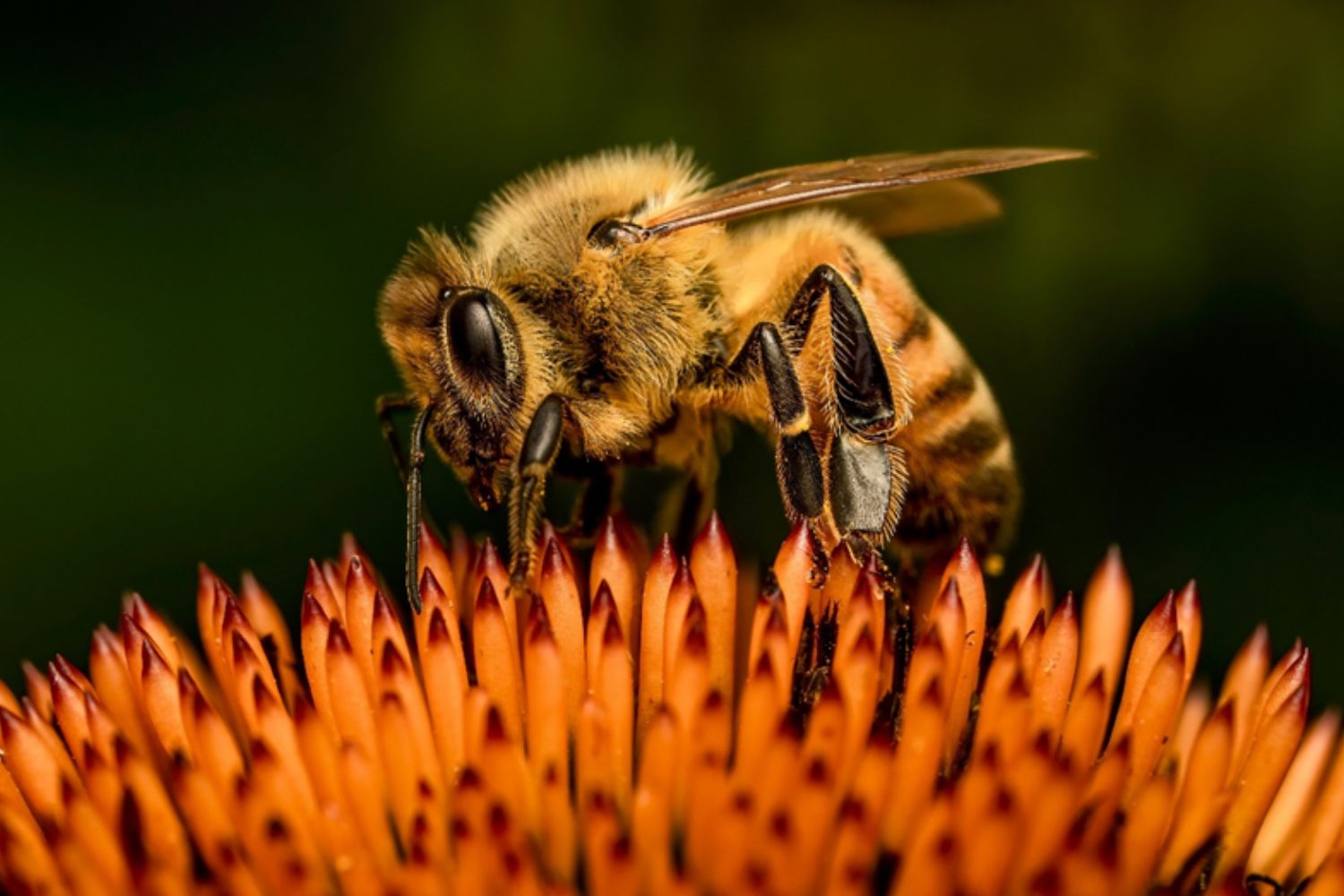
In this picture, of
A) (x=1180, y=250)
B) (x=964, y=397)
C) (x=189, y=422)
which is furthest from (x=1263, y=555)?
(x=189, y=422)

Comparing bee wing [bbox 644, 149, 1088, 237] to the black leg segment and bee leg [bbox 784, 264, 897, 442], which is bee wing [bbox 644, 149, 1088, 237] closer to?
bee leg [bbox 784, 264, 897, 442]

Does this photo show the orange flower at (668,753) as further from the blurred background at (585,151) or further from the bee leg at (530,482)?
the blurred background at (585,151)

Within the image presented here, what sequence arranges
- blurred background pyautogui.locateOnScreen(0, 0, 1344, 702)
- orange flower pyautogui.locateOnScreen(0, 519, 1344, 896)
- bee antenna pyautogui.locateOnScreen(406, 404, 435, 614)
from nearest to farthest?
orange flower pyautogui.locateOnScreen(0, 519, 1344, 896) → bee antenna pyautogui.locateOnScreen(406, 404, 435, 614) → blurred background pyautogui.locateOnScreen(0, 0, 1344, 702)

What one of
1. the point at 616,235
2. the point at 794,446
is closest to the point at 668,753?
the point at 794,446

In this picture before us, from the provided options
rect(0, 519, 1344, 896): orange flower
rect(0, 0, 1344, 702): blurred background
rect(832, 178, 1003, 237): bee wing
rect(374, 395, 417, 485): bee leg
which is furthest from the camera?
rect(0, 0, 1344, 702): blurred background

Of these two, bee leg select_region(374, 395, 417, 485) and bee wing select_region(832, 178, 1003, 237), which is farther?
bee wing select_region(832, 178, 1003, 237)

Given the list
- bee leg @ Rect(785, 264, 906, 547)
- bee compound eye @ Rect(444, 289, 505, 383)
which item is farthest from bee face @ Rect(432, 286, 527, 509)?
bee leg @ Rect(785, 264, 906, 547)

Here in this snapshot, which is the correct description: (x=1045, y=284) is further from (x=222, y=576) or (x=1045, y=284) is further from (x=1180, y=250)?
(x=222, y=576)
